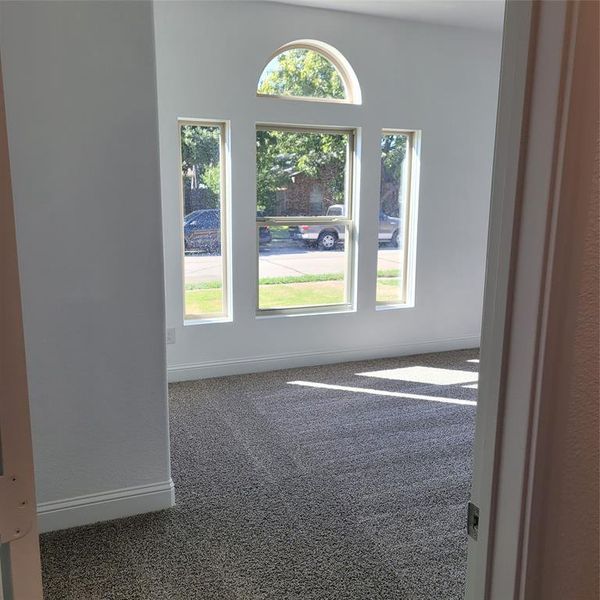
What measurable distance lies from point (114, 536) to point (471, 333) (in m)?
3.89

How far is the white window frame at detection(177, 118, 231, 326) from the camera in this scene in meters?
4.11

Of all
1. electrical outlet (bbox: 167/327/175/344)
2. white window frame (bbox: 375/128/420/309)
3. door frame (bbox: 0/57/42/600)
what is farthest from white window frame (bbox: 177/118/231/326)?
door frame (bbox: 0/57/42/600)

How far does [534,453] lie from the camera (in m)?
0.79

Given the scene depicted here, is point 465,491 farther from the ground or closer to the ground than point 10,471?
closer to the ground

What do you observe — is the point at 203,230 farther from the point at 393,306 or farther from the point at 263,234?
the point at 393,306

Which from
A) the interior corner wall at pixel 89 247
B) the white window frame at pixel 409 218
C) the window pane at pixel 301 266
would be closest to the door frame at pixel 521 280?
the interior corner wall at pixel 89 247

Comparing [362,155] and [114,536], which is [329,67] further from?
[114,536]

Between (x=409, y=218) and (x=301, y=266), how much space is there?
1080 millimetres

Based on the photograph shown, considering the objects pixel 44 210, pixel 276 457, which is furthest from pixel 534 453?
pixel 276 457

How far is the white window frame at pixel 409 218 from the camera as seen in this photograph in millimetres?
4809

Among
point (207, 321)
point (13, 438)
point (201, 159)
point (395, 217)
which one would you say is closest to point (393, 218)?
point (395, 217)

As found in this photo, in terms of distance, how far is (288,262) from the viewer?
463 cm

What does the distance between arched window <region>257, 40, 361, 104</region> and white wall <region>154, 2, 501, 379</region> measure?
86 millimetres

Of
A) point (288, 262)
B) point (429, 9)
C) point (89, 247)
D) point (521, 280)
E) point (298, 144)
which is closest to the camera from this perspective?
point (521, 280)
